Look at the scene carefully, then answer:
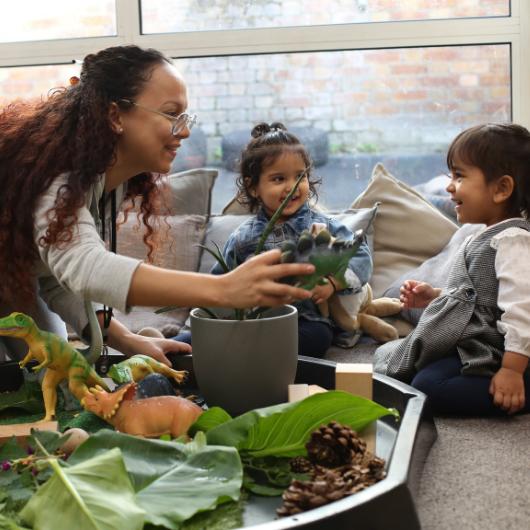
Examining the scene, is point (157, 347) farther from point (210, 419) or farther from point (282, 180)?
point (282, 180)

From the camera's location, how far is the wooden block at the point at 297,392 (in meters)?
1.17

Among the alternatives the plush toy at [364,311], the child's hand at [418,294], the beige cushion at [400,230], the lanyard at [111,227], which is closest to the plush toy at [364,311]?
the plush toy at [364,311]

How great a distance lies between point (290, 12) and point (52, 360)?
206 centimetres

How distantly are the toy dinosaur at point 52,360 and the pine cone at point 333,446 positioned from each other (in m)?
0.37

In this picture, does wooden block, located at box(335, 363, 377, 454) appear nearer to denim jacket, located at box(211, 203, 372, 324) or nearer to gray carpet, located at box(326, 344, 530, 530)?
gray carpet, located at box(326, 344, 530, 530)

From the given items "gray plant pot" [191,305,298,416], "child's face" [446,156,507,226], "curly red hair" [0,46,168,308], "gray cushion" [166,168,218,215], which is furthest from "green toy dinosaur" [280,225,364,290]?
"gray cushion" [166,168,218,215]

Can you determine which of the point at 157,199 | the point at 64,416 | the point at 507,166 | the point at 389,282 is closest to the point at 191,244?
the point at 389,282

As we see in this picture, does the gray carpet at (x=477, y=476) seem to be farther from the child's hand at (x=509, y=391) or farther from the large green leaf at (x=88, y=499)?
the large green leaf at (x=88, y=499)

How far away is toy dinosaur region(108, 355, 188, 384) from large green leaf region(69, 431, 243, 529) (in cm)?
28

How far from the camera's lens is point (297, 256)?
1077mm

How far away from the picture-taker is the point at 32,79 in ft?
10.3

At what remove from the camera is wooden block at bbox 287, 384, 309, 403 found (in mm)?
1170

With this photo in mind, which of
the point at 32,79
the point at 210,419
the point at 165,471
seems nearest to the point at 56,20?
the point at 32,79

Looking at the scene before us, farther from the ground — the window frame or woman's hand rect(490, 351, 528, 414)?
the window frame
